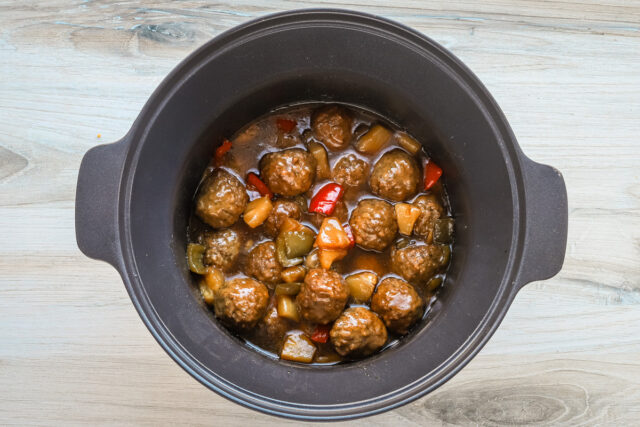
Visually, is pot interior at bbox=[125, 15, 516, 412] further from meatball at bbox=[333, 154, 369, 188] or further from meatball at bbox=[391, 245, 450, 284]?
meatball at bbox=[333, 154, 369, 188]

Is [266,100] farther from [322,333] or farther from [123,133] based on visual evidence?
[322,333]

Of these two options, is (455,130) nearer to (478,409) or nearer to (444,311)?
(444,311)

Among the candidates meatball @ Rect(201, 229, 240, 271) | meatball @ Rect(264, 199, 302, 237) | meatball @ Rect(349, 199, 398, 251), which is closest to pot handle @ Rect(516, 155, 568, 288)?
meatball @ Rect(349, 199, 398, 251)

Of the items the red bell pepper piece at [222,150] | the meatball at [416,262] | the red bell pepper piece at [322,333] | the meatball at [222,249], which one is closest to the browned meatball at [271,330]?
the red bell pepper piece at [322,333]

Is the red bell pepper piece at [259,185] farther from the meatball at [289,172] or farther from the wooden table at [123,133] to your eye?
the wooden table at [123,133]

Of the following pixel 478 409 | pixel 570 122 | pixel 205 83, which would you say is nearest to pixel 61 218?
pixel 205 83

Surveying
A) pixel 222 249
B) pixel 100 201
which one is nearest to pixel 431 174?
pixel 222 249
